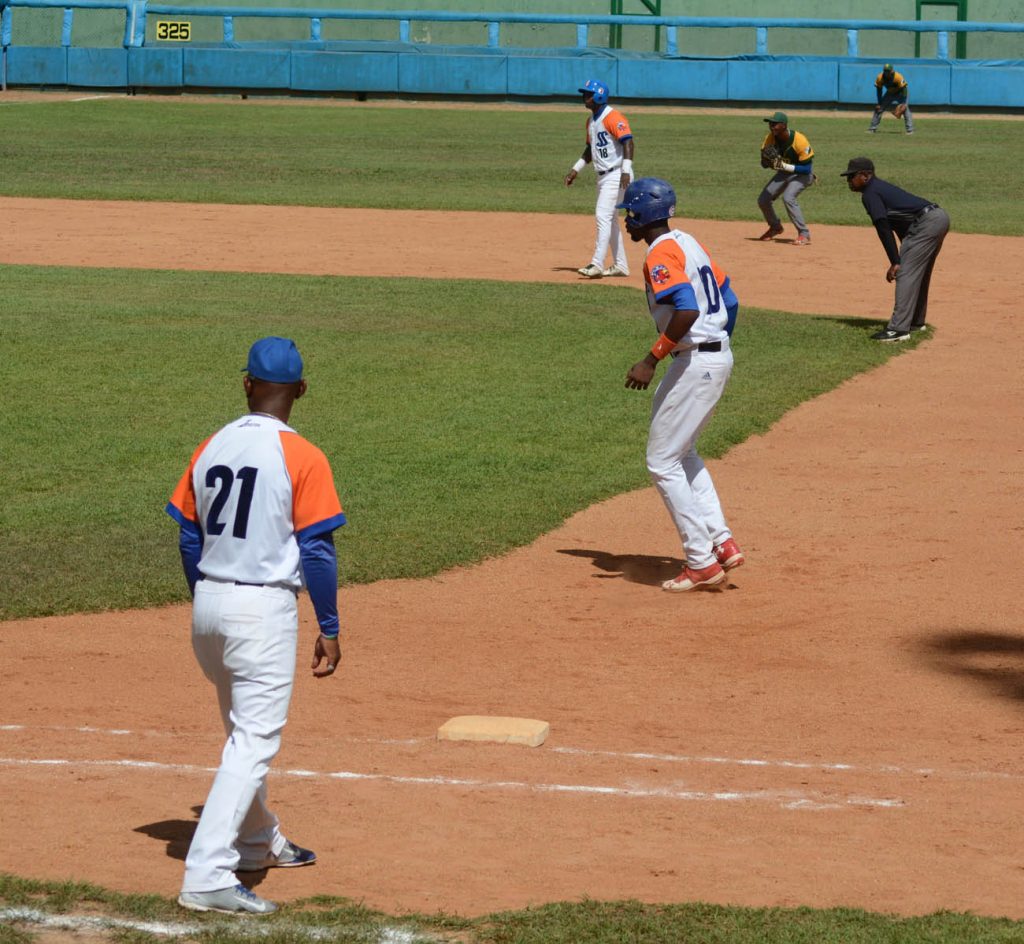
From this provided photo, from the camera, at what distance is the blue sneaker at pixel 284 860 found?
563 cm

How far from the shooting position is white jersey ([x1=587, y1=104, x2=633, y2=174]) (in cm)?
1945

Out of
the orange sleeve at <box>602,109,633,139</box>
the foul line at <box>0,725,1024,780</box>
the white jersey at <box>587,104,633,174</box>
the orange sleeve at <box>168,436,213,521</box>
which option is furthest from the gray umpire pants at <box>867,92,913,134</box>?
the orange sleeve at <box>168,436,213,521</box>

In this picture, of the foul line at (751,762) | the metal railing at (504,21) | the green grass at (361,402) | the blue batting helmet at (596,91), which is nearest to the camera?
the foul line at (751,762)

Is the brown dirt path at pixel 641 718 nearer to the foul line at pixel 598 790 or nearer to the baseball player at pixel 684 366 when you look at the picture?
the foul line at pixel 598 790

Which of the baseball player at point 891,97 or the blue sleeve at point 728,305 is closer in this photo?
the blue sleeve at point 728,305

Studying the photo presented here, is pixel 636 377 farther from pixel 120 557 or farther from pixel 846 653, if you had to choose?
pixel 120 557

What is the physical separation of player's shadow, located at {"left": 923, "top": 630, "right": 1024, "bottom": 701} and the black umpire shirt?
27.0ft

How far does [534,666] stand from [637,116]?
3715 centimetres

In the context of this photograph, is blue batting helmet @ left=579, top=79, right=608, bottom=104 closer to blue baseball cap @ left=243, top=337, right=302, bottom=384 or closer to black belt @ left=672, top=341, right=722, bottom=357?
black belt @ left=672, top=341, right=722, bottom=357

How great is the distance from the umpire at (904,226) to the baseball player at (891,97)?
24.6 meters

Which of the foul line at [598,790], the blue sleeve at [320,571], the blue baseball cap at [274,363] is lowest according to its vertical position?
the foul line at [598,790]

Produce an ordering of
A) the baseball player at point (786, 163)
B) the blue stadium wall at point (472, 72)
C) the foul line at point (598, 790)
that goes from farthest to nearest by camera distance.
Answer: the blue stadium wall at point (472, 72)
the baseball player at point (786, 163)
the foul line at point (598, 790)

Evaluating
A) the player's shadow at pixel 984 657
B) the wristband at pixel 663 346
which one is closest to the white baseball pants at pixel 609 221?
the wristband at pixel 663 346

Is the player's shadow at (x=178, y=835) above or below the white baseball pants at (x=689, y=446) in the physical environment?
below
